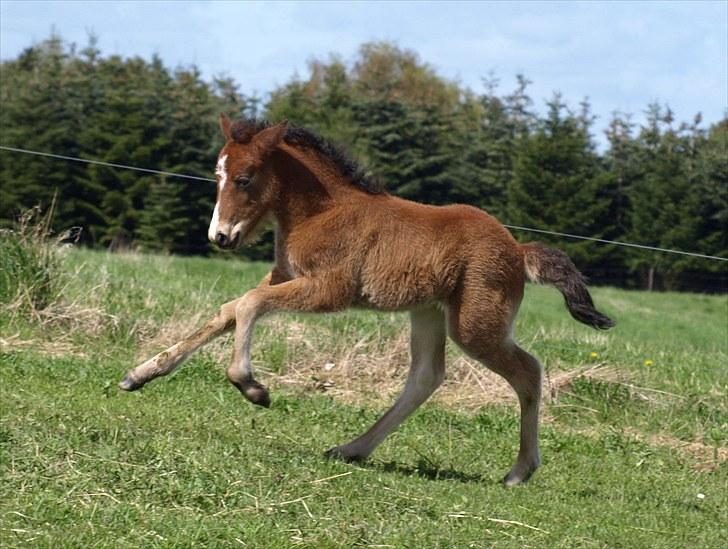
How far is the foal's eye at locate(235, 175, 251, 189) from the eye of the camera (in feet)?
25.0

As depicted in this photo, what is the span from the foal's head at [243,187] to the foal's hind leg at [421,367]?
57.9 inches

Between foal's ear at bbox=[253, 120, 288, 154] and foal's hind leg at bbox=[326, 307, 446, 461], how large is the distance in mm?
1635

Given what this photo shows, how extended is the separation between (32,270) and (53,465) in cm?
631

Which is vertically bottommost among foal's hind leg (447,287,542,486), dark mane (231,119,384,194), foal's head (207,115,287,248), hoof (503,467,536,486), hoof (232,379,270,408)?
hoof (503,467,536,486)

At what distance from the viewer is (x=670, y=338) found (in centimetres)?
2131

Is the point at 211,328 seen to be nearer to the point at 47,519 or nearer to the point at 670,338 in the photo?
the point at 47,519

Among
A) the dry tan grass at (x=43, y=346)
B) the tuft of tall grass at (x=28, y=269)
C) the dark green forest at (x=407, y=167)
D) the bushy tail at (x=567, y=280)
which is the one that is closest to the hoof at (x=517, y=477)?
the bushy tail at (x=567, y=280)

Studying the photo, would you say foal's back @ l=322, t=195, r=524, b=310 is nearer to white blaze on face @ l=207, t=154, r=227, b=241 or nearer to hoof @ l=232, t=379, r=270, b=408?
white blaze on face @ l=207, t=154, r=227, b=241

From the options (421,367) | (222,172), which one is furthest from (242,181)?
(421,367)

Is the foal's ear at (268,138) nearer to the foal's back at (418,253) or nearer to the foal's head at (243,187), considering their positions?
the foal's head at (243,187)

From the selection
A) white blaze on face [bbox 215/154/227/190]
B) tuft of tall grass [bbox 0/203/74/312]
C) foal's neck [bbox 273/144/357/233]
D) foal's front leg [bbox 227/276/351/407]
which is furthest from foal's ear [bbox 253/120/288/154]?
tuft of tall grass [bbox 0/203/74/312]

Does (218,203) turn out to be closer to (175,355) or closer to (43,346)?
(175,355)

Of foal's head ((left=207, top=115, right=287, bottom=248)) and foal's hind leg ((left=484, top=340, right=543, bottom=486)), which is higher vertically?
foal's head ((left=207, top=115, right=287, bottom=248))

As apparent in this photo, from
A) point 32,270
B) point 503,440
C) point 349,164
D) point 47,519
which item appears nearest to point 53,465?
point 47,519
